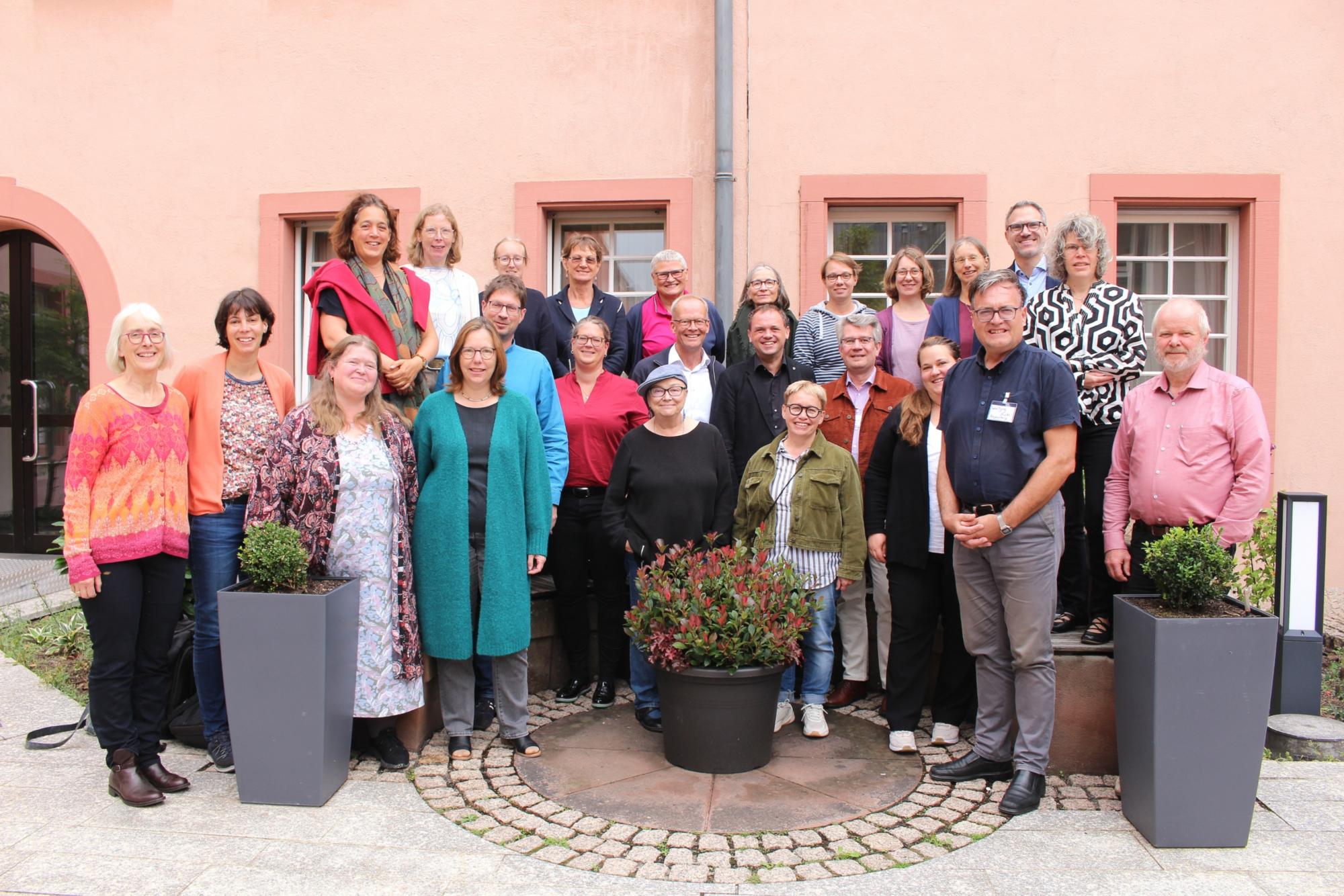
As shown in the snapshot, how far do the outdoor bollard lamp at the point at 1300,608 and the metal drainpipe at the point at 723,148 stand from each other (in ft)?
11.7

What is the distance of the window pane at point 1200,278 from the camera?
22.8ft

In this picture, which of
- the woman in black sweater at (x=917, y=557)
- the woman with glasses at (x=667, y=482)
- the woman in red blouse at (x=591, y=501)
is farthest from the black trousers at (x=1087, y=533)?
the woman in red blouse at (x=591, y=501)

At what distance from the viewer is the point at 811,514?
4.43m

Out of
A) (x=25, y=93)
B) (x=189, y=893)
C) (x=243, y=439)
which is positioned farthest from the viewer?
(x=25, y=93)

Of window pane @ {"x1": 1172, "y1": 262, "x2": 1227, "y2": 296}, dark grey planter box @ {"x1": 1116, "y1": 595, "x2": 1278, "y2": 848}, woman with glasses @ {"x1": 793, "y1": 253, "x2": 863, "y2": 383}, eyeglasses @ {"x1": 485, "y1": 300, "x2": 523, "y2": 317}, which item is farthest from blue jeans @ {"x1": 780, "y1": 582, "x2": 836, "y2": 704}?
window pane @ {"x1": 1172, "y1": 262, "x2": 1227, "y2": 296}

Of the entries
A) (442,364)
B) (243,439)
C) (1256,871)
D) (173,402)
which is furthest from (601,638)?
(1256,871)

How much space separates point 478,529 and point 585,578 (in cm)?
82

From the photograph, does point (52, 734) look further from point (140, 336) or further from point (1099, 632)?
point (1099, 632)

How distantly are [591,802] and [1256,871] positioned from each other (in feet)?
7.39

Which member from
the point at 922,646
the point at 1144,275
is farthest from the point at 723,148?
the point at 922,646

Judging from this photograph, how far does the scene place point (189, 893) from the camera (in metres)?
3.04

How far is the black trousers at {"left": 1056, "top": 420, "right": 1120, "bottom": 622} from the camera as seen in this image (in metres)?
4.36

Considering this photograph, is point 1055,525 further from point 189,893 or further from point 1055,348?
point 189,893

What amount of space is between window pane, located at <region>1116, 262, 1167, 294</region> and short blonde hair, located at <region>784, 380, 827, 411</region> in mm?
3679
